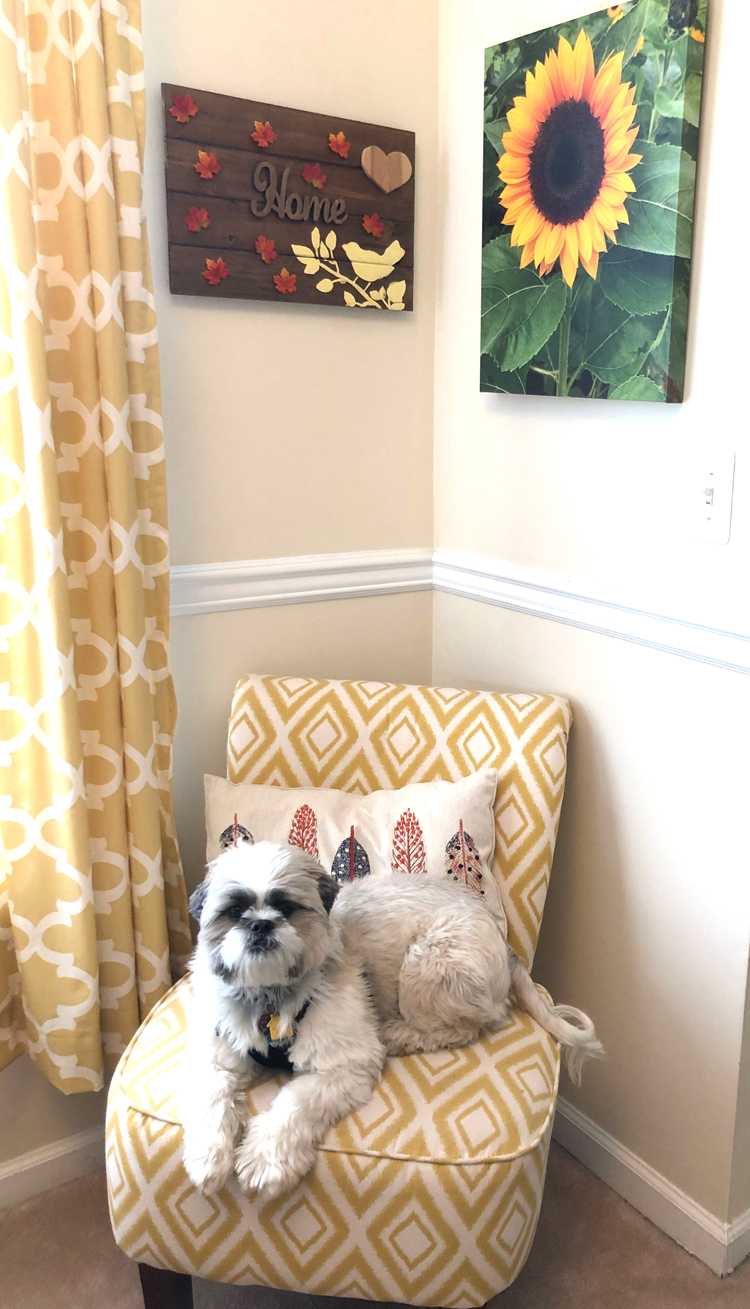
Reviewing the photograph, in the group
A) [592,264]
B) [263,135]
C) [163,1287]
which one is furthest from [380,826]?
[263,135]

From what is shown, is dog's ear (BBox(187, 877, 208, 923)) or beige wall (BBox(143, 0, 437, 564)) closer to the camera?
dog's ear (BBox(187, 877, 208, 923))

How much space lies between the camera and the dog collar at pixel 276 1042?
1333 mm

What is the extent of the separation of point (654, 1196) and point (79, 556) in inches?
57.6

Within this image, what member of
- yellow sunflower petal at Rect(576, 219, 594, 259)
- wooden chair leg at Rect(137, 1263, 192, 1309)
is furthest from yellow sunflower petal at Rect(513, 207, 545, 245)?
wooden chair leg at Rect(137, 1263, 192, 1309)

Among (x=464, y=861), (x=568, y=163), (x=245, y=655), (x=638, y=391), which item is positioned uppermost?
(x=568, y=163)

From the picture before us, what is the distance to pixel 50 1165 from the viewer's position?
71.6 inches

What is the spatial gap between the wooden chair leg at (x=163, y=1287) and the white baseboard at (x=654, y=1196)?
2.56 feet

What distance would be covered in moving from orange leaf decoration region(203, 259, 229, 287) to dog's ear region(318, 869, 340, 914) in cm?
103

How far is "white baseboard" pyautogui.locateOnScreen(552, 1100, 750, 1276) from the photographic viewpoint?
5.34ft

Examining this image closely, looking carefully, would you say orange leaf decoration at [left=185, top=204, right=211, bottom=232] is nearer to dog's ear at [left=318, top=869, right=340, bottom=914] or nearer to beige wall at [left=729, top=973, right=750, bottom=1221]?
dog's ear at [left=318, top=869, right=340, bottom=914]

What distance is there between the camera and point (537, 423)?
1.80 metres

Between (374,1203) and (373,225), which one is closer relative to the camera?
(374,1203)

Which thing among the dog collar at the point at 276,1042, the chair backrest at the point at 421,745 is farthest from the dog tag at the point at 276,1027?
the chair backrest at the point at 421,745

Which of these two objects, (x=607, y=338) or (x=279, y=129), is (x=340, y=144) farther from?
(x=607, y=338)
